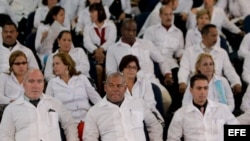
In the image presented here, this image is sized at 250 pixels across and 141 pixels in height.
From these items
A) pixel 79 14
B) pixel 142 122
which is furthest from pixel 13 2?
pixel 142 122

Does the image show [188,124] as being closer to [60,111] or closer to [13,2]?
[60,111]

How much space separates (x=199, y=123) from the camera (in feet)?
21.1

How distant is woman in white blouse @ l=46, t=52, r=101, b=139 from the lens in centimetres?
712

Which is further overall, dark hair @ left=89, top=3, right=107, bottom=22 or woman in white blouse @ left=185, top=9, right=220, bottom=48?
dark hair @ left=89, top=3, right=107, bottom=22

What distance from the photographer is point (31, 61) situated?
7797 mm

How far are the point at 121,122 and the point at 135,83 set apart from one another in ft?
2.67

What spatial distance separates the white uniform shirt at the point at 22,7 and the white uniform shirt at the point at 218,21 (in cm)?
202

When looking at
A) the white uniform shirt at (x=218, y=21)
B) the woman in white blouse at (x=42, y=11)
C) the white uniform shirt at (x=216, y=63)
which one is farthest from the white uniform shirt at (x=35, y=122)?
the white uniform shirt at (x=218, y=21)

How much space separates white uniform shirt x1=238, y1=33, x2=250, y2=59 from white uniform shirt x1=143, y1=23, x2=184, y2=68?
0.69 metres

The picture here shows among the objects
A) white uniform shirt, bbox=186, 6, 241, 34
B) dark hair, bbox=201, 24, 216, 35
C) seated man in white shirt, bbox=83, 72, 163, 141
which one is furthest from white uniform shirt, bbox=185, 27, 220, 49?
seated man in white shirt, bbox=83, 72, 163, 141

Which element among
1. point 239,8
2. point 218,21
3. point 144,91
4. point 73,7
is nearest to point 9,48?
point 144,91

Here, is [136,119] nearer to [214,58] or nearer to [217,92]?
[217,92]

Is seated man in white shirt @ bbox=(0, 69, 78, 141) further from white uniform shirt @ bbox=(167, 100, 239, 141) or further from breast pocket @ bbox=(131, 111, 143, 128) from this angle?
white uniform shirt @ bbox=(167, 100, 239, 141)

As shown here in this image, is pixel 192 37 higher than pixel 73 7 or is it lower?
lower
